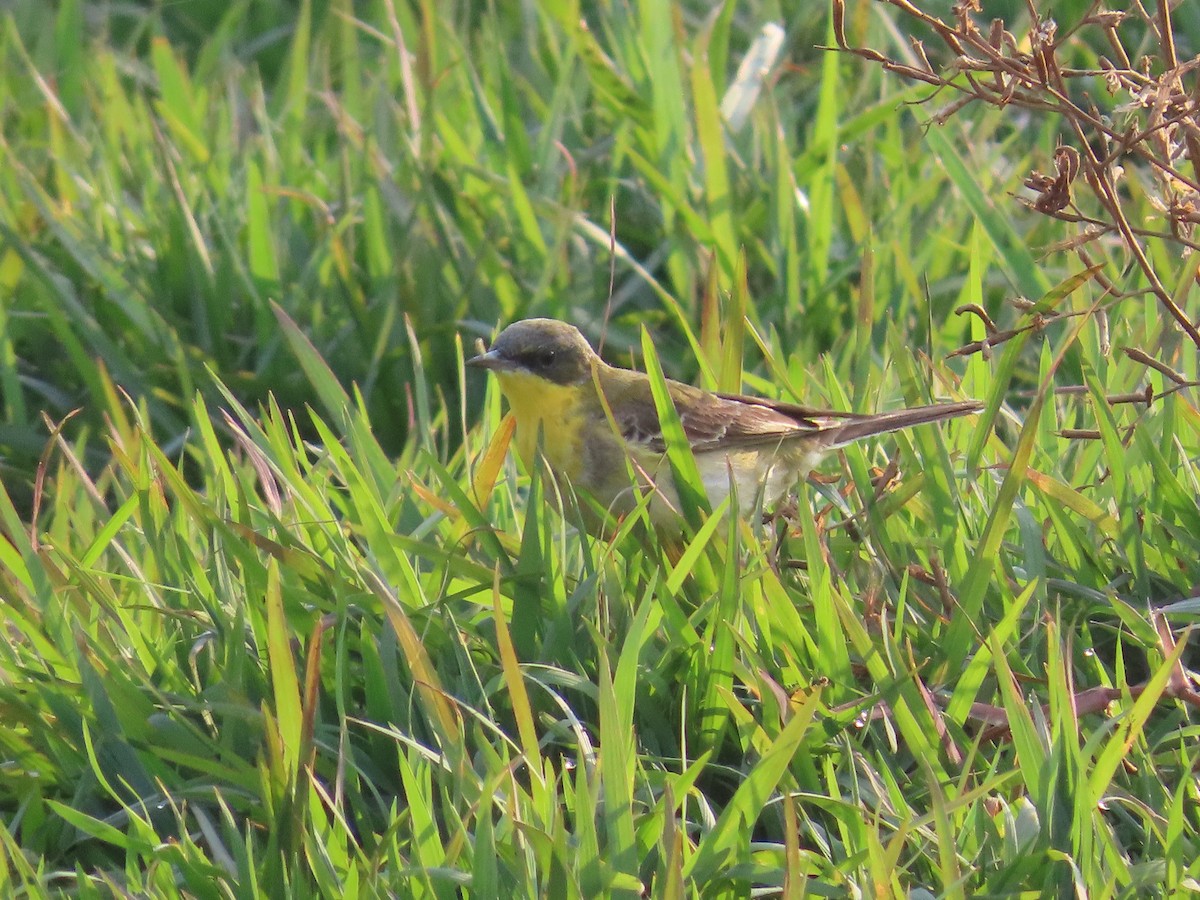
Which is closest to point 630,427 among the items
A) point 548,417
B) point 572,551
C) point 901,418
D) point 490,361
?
point 548,417

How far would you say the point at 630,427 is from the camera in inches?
186

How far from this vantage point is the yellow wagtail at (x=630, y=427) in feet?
14.4

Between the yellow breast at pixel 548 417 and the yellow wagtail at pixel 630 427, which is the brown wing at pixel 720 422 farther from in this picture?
the yellow breast at pixel 548 417

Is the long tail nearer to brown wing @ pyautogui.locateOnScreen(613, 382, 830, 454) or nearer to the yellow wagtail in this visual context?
the yellow wagtail

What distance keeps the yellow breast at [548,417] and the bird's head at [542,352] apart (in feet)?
0.10

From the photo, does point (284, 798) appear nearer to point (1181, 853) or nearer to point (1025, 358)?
point (1181, 853)

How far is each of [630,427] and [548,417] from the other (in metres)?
0.25

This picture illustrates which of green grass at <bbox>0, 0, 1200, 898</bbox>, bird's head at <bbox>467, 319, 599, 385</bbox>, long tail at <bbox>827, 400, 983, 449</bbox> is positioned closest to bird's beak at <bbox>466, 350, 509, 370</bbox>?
bird's head at <bbox>467, 319, 599, 385</bbox>

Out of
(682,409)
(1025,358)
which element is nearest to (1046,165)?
(1025,358)

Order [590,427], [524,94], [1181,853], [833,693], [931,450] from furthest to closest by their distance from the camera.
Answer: [524,94]
[590,427]
[931,450]
[833,693]
[1181,853]

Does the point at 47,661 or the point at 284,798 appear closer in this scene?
the point at 284,798

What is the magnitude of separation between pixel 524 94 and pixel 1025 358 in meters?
2.64

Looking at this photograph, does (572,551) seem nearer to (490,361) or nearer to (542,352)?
(490,361)

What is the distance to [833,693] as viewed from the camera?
10.7 ft
